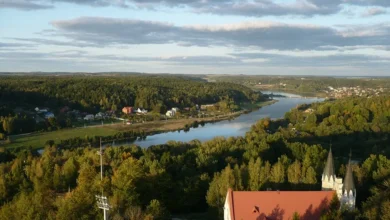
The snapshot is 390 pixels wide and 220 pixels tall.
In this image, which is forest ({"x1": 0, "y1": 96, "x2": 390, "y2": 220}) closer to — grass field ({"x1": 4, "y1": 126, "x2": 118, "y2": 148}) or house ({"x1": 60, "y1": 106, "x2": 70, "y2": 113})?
grass field ({"x1": 4, "y1": 126, "x2": 118, "y2": 148})

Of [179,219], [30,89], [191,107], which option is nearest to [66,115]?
[30,89]

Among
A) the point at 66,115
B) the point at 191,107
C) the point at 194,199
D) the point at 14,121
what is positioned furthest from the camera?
the point at 191,107

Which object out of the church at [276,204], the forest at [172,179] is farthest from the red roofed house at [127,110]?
the church at [276,204]

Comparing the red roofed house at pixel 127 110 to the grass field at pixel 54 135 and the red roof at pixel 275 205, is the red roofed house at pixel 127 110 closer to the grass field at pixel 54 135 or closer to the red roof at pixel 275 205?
the grass field at pixel 54 135

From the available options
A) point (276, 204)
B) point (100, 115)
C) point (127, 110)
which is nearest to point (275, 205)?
point (276, 204)

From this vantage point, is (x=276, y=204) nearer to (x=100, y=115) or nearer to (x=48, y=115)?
(x=48, y=115)

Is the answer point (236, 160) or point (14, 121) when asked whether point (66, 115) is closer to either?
point (14, 121)

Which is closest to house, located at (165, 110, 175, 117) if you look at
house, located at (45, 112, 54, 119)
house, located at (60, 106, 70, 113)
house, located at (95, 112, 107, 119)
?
house, located at (95, 112, 107, 119)
